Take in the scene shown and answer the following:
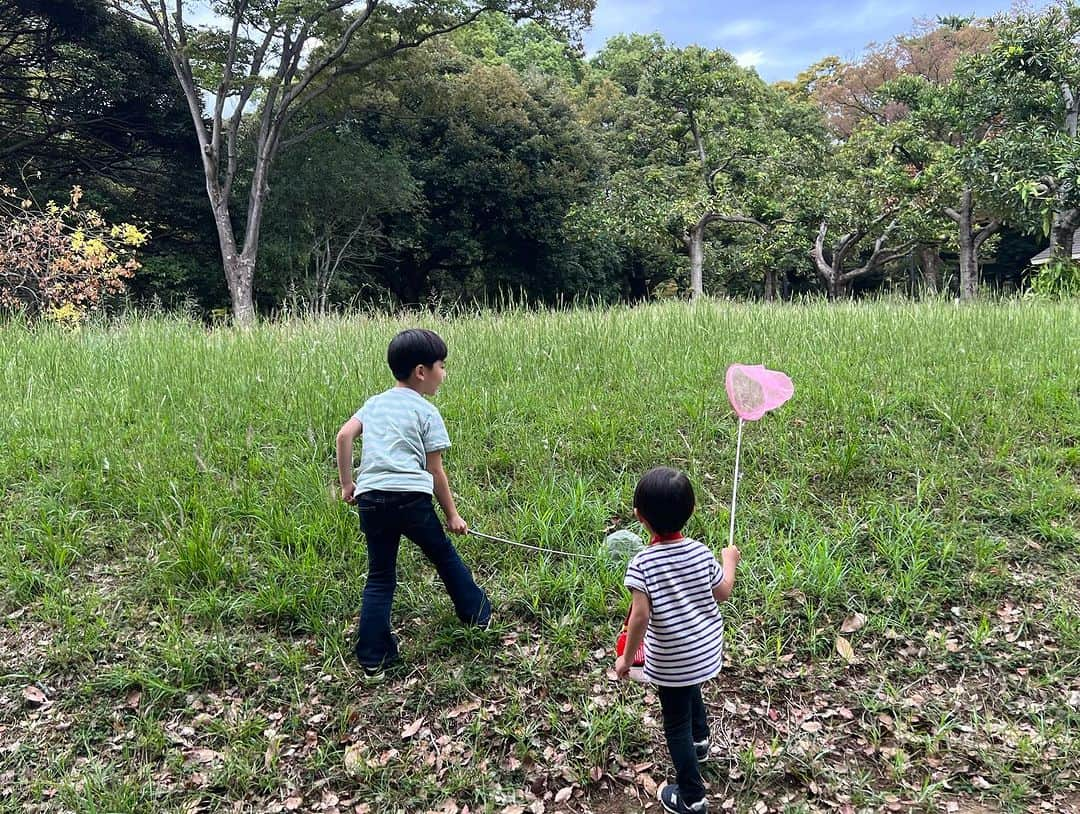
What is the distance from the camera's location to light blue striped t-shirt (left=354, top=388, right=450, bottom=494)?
2.75 meters

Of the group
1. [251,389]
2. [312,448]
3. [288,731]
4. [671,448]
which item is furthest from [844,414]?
[251,389]

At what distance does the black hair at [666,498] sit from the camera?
2061 mm

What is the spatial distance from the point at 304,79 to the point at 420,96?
517cm

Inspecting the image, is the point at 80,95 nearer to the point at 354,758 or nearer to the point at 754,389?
the point at 354,758

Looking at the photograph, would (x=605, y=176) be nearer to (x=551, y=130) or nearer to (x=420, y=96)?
A: (x=551, y=130)

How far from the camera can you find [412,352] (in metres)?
2.82

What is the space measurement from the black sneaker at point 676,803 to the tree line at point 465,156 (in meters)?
10.3

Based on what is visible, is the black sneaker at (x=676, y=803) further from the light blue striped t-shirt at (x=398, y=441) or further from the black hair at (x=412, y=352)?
the black hair at (x=412, y=352)

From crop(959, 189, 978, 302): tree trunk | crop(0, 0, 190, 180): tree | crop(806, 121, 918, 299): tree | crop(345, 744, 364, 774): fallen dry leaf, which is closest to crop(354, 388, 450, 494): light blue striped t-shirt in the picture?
crop(345, 744, 364, 774): fallen dry leaf

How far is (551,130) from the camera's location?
23.3m

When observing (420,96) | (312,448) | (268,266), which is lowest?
(312,448)

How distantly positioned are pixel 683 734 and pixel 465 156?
Result: 74.0 ft

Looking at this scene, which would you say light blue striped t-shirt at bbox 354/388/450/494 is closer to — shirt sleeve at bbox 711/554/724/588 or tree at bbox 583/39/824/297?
Answer: shirt sleeve at bbox 711/554/724/588

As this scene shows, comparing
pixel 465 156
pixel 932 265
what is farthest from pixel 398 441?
pixel 932 265
